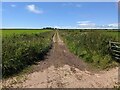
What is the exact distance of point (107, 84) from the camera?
36.2 ft

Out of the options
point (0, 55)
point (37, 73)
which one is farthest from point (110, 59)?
point (0, 55)

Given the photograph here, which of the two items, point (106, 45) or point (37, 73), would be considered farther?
point (106, 45)

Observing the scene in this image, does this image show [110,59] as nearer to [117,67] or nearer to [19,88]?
[117,67]

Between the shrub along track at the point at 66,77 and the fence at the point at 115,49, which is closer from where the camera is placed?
the shrub along track at the point at 66,77

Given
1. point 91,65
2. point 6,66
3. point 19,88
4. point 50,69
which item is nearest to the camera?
point 19,88

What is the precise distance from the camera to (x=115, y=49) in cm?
1812

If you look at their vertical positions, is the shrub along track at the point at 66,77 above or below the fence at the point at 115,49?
below

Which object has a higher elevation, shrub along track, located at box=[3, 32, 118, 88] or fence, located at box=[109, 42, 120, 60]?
fence, located at box=[109, 42, 120, 60]

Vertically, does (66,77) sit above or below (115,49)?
below

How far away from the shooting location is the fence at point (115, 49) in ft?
56.5

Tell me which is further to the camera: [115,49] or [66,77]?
[115,49]

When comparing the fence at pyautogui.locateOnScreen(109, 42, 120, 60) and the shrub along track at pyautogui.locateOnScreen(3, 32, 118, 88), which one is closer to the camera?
the shrub along track at pyautogui.locateOnScreen(3, 32, 118, 88)

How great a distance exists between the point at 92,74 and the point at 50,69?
219 cm

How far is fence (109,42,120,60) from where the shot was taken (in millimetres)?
17212
